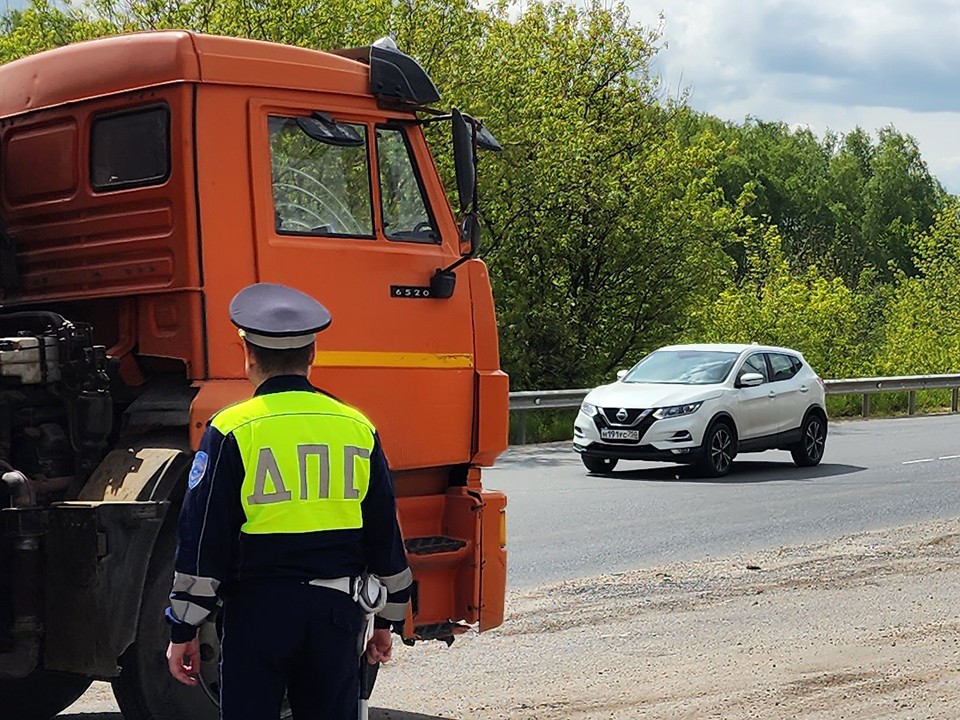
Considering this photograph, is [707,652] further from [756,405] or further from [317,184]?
[756,405]

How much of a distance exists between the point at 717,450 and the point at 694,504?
3130mm

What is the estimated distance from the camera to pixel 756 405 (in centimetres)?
1952

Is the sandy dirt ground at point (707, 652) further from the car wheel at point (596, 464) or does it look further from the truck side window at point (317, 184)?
the car wheel at point (596, 464)

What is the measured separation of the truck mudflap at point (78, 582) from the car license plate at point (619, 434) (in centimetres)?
1316

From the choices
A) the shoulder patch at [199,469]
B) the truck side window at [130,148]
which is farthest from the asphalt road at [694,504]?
the shoulder patch at [199,469]

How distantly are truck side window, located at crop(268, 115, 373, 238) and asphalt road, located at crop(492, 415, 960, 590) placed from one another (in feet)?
15.0

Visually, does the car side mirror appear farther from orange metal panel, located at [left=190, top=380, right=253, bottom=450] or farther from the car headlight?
orange metal panel, located at [left=190, top=380, right=253, bottom=450]

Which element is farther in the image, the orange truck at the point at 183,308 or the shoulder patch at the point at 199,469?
the orange truck at the point at 183,308

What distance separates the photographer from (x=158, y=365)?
625 cm

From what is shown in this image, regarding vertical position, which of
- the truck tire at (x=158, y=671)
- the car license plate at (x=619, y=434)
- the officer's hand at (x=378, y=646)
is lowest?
the car license plate at (x=619, y=434)

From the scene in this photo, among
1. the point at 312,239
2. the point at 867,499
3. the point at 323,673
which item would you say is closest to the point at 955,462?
the point at 867,499

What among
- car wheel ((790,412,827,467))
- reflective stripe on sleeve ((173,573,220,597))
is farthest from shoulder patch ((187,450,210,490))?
car wheel ((790,412,827,467))

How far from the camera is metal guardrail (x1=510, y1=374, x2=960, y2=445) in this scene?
77.3 ft

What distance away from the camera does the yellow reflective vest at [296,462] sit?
13.2 ft
